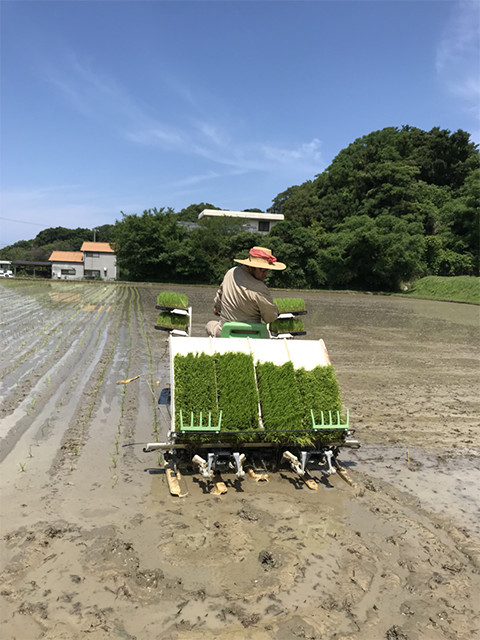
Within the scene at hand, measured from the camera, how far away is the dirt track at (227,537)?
86.7 inches

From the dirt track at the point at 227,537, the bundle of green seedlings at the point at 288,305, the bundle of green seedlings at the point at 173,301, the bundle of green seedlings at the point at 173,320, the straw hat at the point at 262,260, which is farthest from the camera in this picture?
the bundle of green seedlings at the point at 288,305

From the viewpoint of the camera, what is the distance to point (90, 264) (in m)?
58.2

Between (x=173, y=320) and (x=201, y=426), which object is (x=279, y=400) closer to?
(x=201, y=426)

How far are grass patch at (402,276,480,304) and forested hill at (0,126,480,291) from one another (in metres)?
2.35

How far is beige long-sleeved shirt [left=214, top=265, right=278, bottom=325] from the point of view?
178 inches

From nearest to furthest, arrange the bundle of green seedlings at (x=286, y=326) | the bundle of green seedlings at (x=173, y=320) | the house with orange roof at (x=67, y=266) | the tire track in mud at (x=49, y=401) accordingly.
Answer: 1. the tire track in mud at (x=49, y=401)
2. the bundle of green seedlings at (x=173, y=320)
3. the bundle of green seedlings at (x=286, y=326)
4. the house with orange roof at (x=67, y=266)

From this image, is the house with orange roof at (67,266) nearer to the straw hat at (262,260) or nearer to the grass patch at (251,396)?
the straw hat at (262,260)

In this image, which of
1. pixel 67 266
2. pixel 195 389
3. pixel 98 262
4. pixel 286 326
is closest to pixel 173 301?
pixel 286 326

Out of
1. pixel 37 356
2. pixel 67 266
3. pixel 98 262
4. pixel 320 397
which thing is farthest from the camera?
pixel 67 266

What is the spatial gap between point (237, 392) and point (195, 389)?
0.38 m

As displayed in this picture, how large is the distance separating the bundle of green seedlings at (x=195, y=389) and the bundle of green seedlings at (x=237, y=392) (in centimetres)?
7

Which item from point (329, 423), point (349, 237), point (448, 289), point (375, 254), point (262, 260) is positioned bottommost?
point (329, 423)

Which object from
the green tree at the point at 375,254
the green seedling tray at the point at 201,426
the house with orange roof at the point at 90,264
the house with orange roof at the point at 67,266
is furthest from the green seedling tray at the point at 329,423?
the house with orange roof at the point at 67,266

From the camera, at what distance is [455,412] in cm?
624
